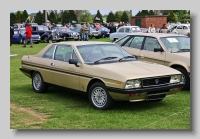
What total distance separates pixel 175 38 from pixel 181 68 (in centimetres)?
118

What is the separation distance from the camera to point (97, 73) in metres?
7.02

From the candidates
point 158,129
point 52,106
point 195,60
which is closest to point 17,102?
point 52,106

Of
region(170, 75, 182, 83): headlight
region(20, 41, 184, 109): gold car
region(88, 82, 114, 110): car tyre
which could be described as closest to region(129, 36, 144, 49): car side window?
region(20, 41, 184, 109): gold car

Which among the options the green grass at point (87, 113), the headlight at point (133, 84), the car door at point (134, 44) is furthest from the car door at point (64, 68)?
the car door at point (134, 44)

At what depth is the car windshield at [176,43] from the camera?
9.52 metres

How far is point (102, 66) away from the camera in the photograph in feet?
23.4

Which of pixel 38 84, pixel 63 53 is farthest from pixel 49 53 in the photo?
pixel 38 84

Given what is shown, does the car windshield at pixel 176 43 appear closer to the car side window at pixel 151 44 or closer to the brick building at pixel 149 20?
the car side window at pixel 151 44

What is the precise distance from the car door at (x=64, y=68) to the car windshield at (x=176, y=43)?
2.97 m

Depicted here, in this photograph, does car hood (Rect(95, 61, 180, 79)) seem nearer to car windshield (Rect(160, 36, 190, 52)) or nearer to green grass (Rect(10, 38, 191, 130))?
green grass (Rect(10, 38, 191, 130))

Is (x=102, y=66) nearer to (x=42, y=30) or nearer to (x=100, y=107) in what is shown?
Result: (x=100, y=107)

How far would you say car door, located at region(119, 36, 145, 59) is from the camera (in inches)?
403

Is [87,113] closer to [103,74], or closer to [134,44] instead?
[103,74]

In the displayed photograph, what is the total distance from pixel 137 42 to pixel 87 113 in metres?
4.11
